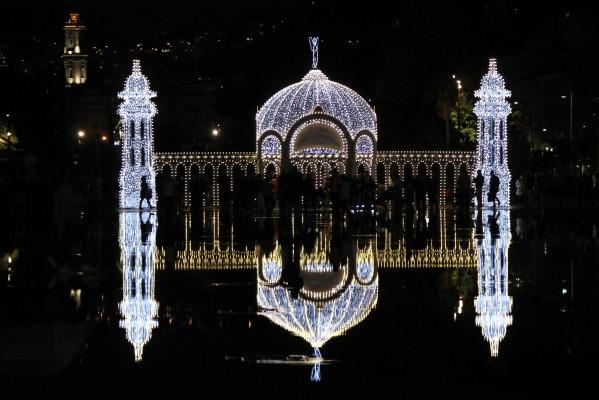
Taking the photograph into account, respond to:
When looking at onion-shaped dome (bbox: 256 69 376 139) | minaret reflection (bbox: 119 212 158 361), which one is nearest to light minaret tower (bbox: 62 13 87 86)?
onion-shaped dome (bbox: 256 69 376 139)

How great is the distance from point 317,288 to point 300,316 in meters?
2.70

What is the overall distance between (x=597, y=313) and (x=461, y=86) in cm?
5247

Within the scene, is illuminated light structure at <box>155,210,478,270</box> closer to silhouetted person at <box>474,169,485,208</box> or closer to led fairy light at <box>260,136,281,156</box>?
silhouetted person at <box>474,169,485,208</box>

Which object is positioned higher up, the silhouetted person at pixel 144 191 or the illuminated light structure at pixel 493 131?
the illuminated light structure at pixel 493 131

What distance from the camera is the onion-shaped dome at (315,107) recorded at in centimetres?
5006

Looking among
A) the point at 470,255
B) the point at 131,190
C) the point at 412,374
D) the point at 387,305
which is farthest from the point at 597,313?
the point at 131,190

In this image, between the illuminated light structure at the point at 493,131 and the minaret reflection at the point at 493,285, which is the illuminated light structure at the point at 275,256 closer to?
the minaret reflection at the point at 493,285

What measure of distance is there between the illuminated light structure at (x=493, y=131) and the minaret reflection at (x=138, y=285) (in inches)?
705

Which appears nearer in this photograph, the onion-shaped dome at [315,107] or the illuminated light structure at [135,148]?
the illuminated light structure at [135,148]

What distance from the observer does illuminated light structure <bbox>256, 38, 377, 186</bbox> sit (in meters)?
49.1

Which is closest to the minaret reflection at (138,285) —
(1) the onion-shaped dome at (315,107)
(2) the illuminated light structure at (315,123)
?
(2) the illuminated light structure at (315,123)

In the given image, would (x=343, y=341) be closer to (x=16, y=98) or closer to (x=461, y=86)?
(x=461, y=86)

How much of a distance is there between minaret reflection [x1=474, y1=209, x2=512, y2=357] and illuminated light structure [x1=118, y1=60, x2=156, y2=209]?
18352 millimetres

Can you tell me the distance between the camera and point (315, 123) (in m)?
50.5
